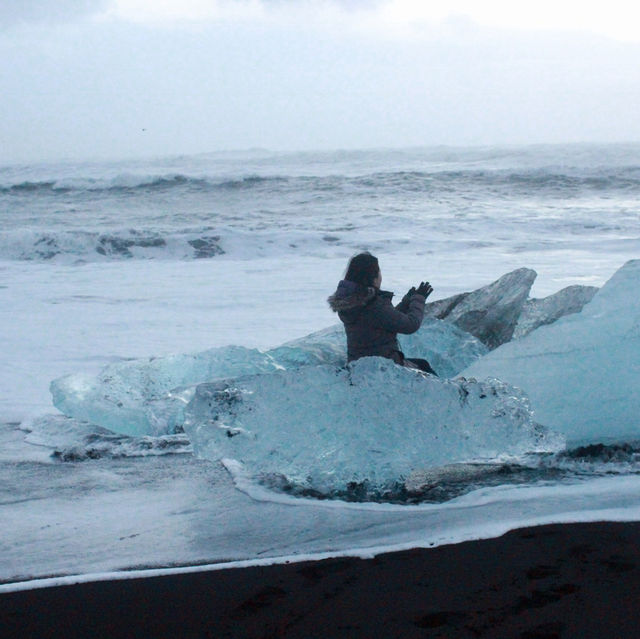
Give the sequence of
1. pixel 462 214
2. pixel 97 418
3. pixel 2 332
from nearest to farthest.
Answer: pixel 97 418, pixel 2 332, pixel 462 214

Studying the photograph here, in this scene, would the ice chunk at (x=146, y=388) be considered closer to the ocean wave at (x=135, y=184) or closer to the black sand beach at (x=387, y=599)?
the black sand beach at (x=387, y=599)

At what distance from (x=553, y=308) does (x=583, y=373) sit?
1927mm

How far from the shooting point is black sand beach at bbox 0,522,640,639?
2312 millimetres

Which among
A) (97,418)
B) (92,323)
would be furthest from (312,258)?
(97,418)

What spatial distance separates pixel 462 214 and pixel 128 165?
60.5 feet

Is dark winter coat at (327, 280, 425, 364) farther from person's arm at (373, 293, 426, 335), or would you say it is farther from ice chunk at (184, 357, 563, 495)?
ice chunk at (184, 357, 563, 495)

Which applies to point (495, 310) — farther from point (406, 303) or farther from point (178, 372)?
→ point (178, 372)

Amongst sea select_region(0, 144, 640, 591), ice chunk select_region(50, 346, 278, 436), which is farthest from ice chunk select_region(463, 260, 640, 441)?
ice chunk select_region(50, 346, 278, 436)

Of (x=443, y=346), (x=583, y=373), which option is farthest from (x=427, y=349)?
(x=583, y=373)

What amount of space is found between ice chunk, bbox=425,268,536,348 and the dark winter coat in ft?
4.73

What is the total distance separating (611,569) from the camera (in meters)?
2.61

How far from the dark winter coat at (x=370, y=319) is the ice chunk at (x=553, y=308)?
5.34 feet

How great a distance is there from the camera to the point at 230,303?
9.37 metres

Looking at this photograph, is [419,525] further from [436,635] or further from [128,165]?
[128,165]
